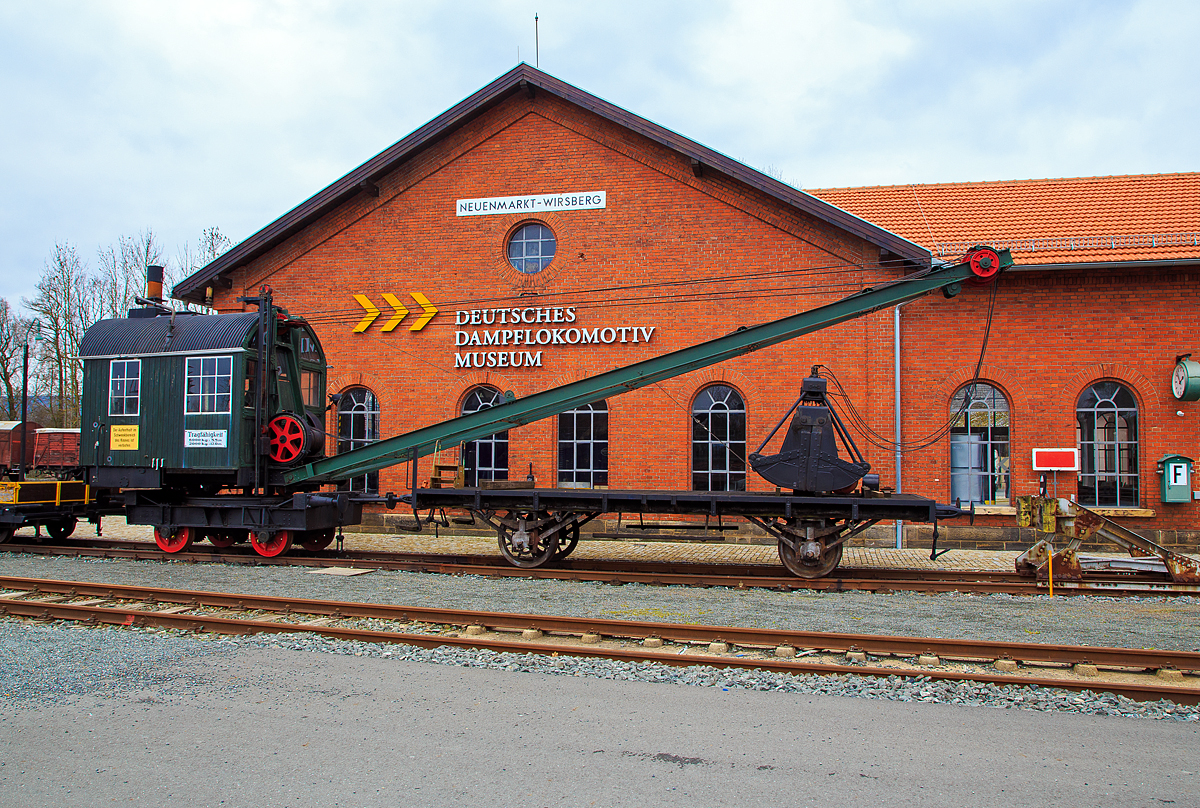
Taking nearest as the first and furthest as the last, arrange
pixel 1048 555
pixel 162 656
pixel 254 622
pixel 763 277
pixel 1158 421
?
pixel 162 656
pixel 254 622
pixel 1048 555
pixel 1158 421
pixel 763 277

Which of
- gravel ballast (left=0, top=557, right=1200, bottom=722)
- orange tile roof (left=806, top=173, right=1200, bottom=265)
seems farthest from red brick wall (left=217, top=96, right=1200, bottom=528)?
gravel ballast (left=0, top=557, right=1200, bottom=722)

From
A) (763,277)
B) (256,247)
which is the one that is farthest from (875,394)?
(256,247)

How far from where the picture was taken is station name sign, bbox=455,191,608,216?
16.0 m

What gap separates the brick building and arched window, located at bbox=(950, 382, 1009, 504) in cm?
4

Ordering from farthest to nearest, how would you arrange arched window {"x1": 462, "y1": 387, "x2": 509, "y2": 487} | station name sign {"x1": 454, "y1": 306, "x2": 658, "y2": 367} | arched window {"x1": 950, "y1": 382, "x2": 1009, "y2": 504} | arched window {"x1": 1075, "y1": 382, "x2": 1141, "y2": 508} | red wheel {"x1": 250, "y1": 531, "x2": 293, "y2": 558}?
arched window {"x1": 462, "y1": 387, "x2": 509, "y2": 487} → station name sign {"x1": 454, "y1": 306, "x2": 658, "y2": 367} → arched window {"x1": 950, "y1": 382, "x2": 1009, "y2": 504} → arched window {"x1": 1075, "y1": 382, "x2": 1141, "y2": 508} → red wheel {"x1": 250, "y1": 531, "x2": 293, "y2": 558}

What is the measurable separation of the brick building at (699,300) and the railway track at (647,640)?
7.86 m

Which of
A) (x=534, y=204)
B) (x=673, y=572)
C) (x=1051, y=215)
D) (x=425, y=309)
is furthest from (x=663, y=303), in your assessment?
(x=1051, y=215)

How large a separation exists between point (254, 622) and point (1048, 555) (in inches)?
360

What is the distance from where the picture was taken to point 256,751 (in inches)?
182

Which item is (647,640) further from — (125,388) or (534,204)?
(534,204)

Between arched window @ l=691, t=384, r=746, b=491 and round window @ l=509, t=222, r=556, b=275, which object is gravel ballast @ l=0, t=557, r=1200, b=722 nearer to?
arched window @ l=691, t=384, r=746, b=491

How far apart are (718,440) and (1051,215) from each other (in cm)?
798

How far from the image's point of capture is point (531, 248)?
1642cm

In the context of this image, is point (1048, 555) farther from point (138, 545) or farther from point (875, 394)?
point (138, 545)
